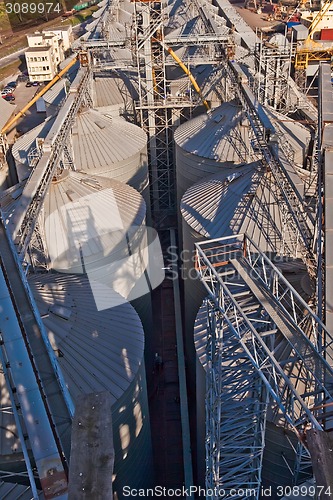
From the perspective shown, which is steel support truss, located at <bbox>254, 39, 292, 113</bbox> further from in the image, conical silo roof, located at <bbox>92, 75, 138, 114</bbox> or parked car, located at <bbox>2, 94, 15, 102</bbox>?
parked car, located at <bbox>2, 94, 15, 102</bbox>

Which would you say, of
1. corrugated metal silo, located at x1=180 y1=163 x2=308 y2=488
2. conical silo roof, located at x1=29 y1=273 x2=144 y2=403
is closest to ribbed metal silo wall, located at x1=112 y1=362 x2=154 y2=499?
conical silo roof, located at x1=29 y1=273 x2=144 y2=403

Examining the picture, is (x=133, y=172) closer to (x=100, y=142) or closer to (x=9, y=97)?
(x=100, y=142)

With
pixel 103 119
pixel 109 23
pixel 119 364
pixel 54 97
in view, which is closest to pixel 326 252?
pixel 119 364

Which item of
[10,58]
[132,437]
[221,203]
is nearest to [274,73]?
[221,203]

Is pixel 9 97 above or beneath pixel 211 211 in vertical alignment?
beneath

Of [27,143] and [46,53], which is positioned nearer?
[27,143]

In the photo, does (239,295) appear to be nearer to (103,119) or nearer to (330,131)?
(330,131)

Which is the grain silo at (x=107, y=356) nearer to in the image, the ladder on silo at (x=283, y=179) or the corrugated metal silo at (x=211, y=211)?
the corrugated metal silo at (x=211, y=211)

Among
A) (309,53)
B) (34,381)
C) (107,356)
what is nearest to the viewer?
(34,381)

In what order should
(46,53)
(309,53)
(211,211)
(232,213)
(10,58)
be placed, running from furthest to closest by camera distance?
(10,58)
(46,53)
(309,53)
(211,211)
(232,213)
